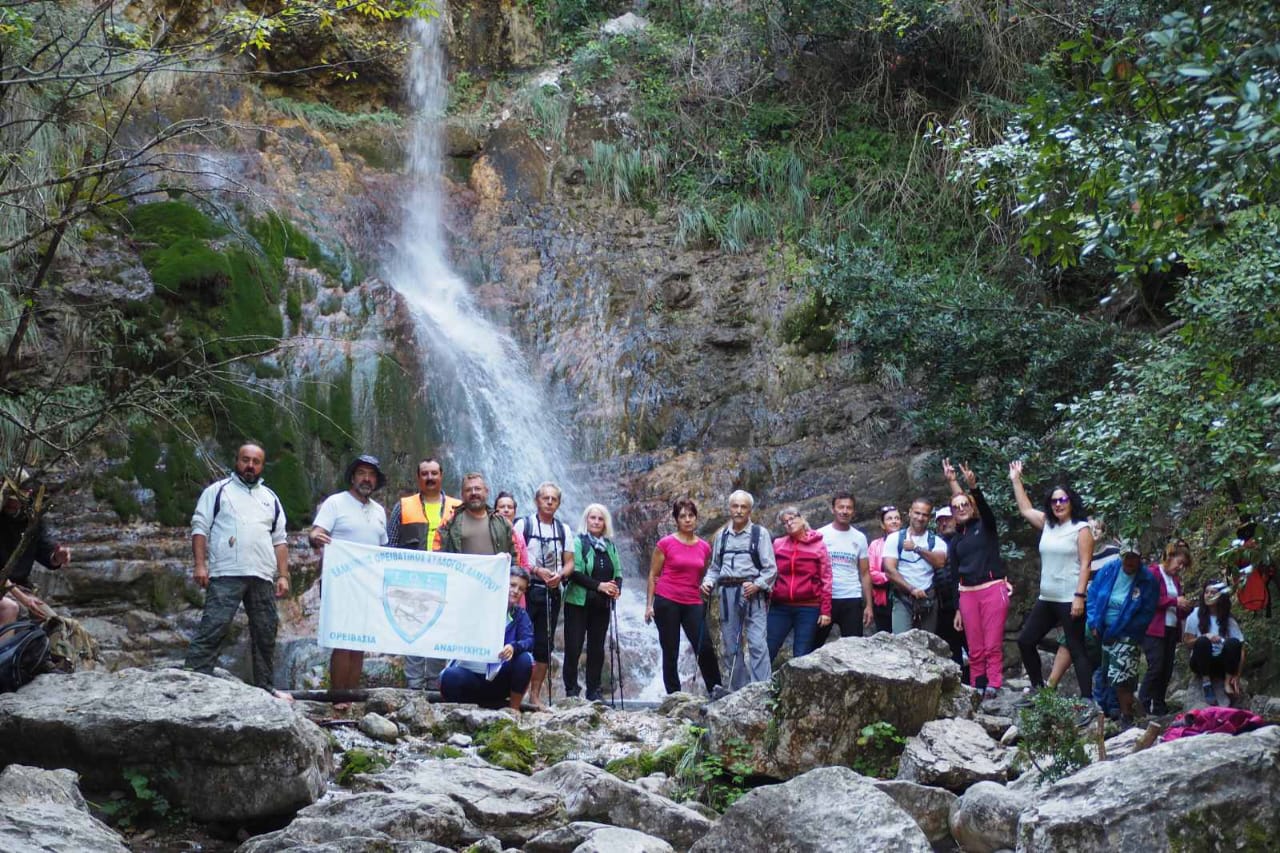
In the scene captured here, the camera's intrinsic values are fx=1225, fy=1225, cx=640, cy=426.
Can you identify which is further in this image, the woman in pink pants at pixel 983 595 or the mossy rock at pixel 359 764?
the woman in pink pants at pixel 983 595

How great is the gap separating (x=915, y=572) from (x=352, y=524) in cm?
459

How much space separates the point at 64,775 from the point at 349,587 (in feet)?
10.7

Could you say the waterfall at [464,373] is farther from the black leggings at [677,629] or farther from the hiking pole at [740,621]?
the hiking pole at [740,621]

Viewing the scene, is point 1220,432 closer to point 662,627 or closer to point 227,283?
point 662,627

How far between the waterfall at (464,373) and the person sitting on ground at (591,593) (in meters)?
5.02

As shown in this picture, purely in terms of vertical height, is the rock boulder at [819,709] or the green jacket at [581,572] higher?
the green jacket at [581,572]

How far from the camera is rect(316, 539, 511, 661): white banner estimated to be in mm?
8727

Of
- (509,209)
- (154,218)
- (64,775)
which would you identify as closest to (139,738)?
(64,775)

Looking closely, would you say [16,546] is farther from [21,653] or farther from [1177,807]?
[1177,807]

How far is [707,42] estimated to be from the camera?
72.4ft

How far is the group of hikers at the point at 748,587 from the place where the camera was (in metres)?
8.39

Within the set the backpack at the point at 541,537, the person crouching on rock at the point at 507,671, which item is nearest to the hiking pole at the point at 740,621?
the backpack at the point at 541,537

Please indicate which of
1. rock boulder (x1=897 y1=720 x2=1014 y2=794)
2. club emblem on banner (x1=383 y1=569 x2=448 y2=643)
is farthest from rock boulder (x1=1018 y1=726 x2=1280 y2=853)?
club emblem on banner (x1=383 y1=569 x2=448 y2=643)

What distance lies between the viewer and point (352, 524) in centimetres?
894
